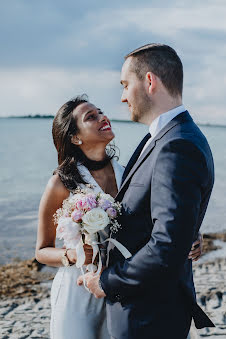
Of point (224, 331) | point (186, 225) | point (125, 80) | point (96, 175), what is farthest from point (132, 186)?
A: point (224, 331)

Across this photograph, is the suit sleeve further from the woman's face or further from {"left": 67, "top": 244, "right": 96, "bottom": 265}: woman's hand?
the woman's face

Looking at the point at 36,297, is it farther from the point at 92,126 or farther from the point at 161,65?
the point at 161,65

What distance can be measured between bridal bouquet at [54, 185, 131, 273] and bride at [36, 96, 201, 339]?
0.15 metres

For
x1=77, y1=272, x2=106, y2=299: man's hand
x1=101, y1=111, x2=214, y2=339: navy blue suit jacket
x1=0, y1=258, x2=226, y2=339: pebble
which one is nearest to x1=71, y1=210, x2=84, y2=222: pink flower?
x1=101, y1=111, x2=214, y2=339: navy blue suit jacket

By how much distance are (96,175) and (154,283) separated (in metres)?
1.78

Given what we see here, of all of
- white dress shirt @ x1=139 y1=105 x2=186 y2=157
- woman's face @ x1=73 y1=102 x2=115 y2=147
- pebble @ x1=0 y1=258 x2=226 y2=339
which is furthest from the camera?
pebble @ x1=0 y1=258 x2=226 y2=339

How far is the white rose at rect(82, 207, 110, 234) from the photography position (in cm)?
330

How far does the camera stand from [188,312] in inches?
132

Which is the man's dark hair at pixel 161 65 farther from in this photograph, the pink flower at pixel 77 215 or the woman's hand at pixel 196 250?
the woman's hand at pixel 196 250

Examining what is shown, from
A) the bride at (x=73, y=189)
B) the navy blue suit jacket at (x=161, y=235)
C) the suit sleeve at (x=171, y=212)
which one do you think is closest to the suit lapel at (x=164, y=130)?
the navy blue suit jacket at (x=161, y=235)

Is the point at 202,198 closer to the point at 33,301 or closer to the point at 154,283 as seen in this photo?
the point at 154,283

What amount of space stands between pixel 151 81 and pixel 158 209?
93 centimetres

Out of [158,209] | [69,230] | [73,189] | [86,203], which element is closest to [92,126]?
[73,189]

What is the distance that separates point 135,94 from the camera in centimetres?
338
